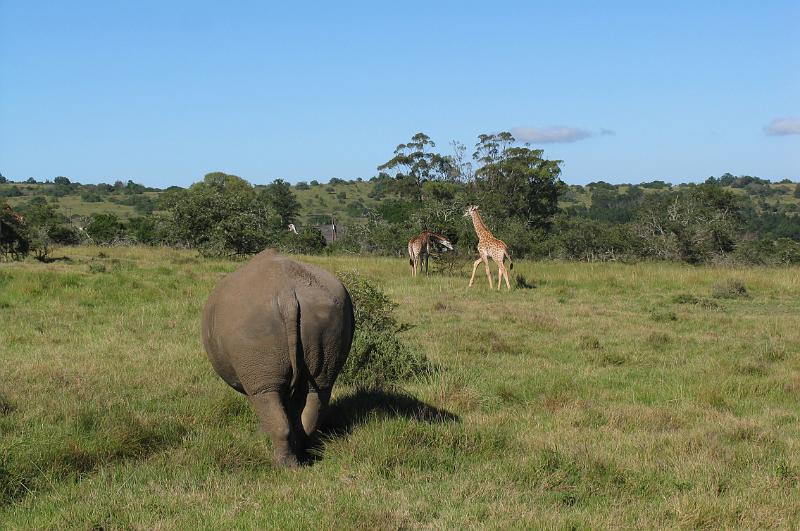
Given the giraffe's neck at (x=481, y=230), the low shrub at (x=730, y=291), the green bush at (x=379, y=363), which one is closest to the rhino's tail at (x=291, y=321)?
the green bush at (x=379, y=363)

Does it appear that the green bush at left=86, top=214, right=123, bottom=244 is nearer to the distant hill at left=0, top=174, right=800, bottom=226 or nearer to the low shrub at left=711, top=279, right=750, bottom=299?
the distant hill at left=0, top=174, right=800, bottom=226

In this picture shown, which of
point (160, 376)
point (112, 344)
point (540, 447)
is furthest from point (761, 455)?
point (112, 344)

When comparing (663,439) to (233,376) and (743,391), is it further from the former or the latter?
(233,376)

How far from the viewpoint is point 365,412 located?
7.06 metres

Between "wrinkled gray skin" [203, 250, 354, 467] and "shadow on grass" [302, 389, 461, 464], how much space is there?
0.39 m

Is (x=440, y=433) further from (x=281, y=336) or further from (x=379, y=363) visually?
(x=379, y=363)

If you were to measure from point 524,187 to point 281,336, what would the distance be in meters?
52.2

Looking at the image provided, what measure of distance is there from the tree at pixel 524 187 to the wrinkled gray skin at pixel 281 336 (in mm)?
47760

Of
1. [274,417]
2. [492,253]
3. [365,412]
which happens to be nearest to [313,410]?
[274,417]

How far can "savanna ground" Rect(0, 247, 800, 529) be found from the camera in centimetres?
500

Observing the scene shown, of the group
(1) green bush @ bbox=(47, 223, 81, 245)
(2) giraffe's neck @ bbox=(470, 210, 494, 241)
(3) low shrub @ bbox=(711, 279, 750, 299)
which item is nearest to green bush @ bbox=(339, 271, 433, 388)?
(3) low shrub @ bbox=(711, 279, 750, 299)

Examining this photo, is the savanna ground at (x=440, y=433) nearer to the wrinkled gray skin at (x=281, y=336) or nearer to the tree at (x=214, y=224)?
the wrinkled gray skin at (x=281, y=336)

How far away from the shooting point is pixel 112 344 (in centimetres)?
1111

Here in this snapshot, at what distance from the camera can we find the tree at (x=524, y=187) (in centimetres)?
5541
